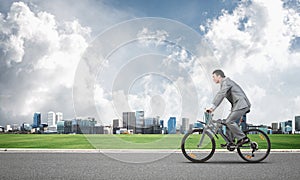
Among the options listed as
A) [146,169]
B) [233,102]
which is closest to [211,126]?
[233,102]

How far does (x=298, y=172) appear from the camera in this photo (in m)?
6.80

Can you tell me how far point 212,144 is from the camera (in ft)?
26.2

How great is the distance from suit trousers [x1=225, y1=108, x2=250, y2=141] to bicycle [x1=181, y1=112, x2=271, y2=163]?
0.33 ft

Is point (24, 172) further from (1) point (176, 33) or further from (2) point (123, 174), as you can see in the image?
(1) point (176, 33)

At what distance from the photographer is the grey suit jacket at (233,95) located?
7906 millimetres

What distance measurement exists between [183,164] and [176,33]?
4704 millimetres

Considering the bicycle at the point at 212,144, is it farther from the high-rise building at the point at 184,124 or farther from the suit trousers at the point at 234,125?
the high-rise building at the point at 184,124

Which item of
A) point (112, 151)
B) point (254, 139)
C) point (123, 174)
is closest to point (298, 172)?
point (254, 139)

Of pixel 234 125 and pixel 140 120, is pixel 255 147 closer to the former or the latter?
pixel 234 125

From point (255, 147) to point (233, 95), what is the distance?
1.32 metres

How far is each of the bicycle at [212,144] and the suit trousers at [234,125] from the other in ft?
0.33

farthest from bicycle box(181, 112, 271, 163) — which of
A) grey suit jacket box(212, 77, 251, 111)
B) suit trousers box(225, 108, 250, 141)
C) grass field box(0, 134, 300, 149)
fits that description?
grass field box(0, 134, 300, 149)

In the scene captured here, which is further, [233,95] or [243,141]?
[243,141]

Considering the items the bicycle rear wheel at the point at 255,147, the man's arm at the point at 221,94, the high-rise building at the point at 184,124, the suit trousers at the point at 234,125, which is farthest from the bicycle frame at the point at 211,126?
the high-rise building at the point at 184,124
